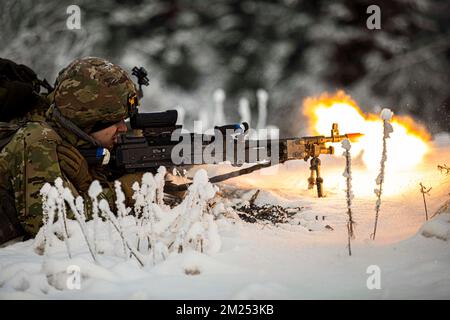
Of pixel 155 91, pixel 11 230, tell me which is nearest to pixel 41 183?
pixel 11 230

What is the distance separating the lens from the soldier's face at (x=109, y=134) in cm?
416

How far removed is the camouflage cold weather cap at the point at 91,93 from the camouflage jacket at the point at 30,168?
1.06ft

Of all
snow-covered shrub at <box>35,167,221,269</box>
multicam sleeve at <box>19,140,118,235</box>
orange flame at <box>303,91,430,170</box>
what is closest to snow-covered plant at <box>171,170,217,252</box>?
snow-covered shrub at <box>35,167,221,269</box>

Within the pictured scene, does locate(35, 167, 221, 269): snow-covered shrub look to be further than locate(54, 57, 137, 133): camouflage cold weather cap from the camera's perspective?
No

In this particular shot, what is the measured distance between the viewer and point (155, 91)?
9.30 meters

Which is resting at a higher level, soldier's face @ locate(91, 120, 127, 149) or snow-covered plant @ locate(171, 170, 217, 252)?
soldier's face @ locate(91, 120, 127, 149)

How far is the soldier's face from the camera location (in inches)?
164

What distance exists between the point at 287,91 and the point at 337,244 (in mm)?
6516

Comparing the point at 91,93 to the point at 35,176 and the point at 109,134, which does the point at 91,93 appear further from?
the point at 35,176

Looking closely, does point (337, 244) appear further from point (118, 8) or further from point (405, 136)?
point (118, 8)

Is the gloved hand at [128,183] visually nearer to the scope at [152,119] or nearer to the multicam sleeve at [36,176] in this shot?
the scope at [152,119]

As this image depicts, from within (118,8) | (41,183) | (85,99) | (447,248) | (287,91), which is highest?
(118,8)

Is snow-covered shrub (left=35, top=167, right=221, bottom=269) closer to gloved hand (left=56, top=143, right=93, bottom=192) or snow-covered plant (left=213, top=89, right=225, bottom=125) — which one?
gloved hand (left=56, top=143, right=93, bottom=192)

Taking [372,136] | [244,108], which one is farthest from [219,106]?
[372,136]
